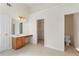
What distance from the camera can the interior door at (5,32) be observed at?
1.57m

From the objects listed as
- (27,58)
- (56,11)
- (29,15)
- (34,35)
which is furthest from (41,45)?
(56,11)

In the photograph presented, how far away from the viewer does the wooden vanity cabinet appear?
5.47ft

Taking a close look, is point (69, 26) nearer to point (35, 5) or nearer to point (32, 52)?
point (35, 5)

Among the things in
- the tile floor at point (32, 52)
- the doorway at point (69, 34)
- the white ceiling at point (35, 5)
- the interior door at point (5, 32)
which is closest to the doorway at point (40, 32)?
the tile floor at point (32, 52)

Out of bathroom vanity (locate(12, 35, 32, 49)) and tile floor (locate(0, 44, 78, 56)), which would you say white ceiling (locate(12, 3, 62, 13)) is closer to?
bathroom vanity (locate(12, 35, 32, 49))

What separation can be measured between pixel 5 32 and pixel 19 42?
0.35 m

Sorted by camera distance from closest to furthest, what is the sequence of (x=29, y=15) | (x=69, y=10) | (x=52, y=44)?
(x=69, y=10) < (x=29, y=15) < (x=52, y=44)

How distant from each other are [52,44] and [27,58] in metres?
0.76

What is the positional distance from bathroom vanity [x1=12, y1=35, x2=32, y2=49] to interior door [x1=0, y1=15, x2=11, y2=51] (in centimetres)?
10

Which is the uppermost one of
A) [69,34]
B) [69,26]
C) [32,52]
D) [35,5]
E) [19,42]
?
[35,5]

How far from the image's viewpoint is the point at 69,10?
166 cm

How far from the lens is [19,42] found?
1.74 metres

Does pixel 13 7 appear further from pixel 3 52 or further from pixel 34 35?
pixel 3 52

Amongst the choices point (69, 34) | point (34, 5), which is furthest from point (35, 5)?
point (69, 34)
